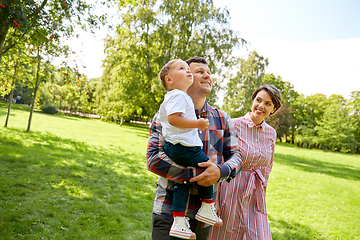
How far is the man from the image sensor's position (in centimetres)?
183

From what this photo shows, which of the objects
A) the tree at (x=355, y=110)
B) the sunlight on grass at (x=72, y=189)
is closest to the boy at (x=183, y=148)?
the sunlight on grass at (x=72, y=189)

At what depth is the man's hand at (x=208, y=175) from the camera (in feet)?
5.85

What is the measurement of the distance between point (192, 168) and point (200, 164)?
0.23 ft

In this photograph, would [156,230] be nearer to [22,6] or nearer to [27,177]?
[22,6]

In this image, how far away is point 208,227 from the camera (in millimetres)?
2078

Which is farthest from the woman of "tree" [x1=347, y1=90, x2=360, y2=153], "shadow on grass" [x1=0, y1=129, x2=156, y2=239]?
"tree" [x1=347, y1=90, x2=360, y2=153]

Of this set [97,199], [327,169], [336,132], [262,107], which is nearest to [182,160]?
[262,107]

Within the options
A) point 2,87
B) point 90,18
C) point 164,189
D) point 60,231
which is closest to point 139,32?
point 2,87

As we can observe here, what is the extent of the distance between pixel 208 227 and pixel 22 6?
16.1 ft

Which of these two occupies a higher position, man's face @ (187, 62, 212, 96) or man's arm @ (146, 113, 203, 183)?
man's face @ (187, 62, 212, 96)

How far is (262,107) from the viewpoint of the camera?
9.95 ft

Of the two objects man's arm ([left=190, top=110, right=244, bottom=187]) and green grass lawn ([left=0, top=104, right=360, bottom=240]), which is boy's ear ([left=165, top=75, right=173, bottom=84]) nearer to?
man's arm ([left=190, top=110, right=244, bottom=187])

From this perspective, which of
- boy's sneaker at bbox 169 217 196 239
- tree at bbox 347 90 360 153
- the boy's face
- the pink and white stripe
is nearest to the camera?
boy's sneaker at bbox 169 217 196 239

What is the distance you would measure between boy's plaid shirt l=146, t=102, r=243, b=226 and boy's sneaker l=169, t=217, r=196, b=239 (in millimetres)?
113
